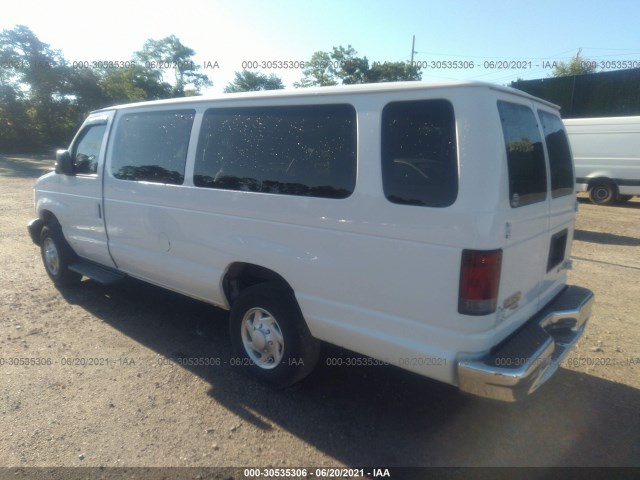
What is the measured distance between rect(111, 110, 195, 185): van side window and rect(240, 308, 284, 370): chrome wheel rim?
52.4 inches

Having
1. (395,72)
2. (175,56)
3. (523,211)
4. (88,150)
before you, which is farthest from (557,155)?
(175,56)

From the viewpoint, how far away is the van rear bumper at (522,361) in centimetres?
246

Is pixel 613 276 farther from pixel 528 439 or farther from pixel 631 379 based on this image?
pixel 528 439

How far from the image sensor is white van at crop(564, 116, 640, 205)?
12.7 m

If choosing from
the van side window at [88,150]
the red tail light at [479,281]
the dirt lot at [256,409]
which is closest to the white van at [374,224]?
the red tail light at [479,281]

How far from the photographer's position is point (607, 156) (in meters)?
13.1

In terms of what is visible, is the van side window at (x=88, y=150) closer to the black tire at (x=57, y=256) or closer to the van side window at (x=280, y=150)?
the black tire at (x=57, y=256)

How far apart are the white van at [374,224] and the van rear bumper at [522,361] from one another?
0.5 inches

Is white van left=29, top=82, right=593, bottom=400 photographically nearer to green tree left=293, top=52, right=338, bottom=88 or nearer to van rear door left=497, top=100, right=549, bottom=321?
van rear door left=497, top=100, right=549, bottom=321

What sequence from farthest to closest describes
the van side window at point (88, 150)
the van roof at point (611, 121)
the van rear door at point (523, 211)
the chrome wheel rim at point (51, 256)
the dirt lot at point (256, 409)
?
the van roof at point (611, 121) → the chrome wheel rim at point (51, 256) → the van side window at point (88, 150) → the dirt lot at point (256, 409) → the van rear door at point (523, 211)

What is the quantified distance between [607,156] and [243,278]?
13044 millimetres

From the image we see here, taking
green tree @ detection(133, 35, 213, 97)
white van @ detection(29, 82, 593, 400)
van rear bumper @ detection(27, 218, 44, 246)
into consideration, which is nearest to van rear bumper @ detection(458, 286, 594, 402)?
white van @ detection(29, 82, 593, 400)

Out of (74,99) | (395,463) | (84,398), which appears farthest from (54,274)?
(74,99)

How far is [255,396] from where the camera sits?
11.7ft
